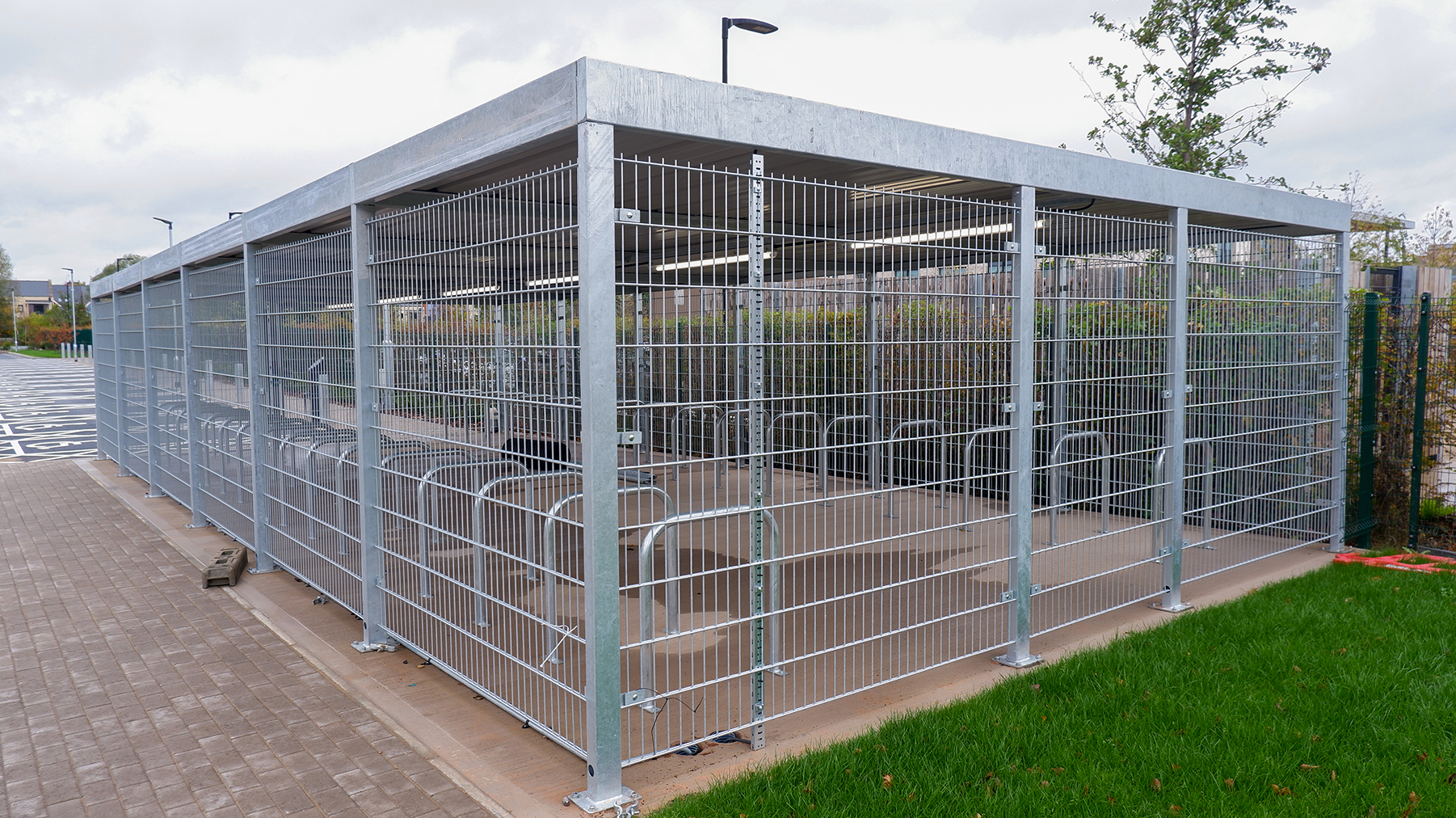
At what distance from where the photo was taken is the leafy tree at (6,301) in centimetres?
7819

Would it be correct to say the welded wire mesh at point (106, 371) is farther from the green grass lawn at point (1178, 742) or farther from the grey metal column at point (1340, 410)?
the grey metal column at point (1340, 410)

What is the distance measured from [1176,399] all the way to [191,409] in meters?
7.57

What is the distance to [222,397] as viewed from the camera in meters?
7.09

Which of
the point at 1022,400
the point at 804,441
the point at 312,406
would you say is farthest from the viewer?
the point at 312,406

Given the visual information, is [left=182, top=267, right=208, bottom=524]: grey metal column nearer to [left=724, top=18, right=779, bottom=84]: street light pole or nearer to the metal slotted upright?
[left=724, top=18, right=779, bottom=84]: street light pole

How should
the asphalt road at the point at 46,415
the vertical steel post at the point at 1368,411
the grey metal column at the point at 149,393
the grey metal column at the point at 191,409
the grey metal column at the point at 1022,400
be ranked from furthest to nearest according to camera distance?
the asphalt road at the point at 46,415
the grey metal column at the point at 149,393
the grey metal column at the point at 191,409
the vertical steel post at the point at 1368,411
the grey metal column at the point at 1022,400

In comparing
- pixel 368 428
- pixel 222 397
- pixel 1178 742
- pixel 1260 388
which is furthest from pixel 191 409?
pixel 1260 388

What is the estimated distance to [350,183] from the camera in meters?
4.73

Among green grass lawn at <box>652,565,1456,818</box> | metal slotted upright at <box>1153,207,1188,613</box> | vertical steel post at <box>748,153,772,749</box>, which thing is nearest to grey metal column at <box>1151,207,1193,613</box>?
metal slotted upright at <box>1153,207,1188,613</box>

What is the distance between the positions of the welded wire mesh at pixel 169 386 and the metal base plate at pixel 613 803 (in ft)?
20.4

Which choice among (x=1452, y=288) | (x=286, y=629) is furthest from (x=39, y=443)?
(x=1452, y=288)

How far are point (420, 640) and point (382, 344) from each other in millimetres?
1515

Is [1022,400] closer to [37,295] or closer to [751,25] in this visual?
[751,25]

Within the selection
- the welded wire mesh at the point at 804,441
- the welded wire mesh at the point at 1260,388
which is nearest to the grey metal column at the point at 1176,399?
the welded wire mesh at the point at 1260,388
